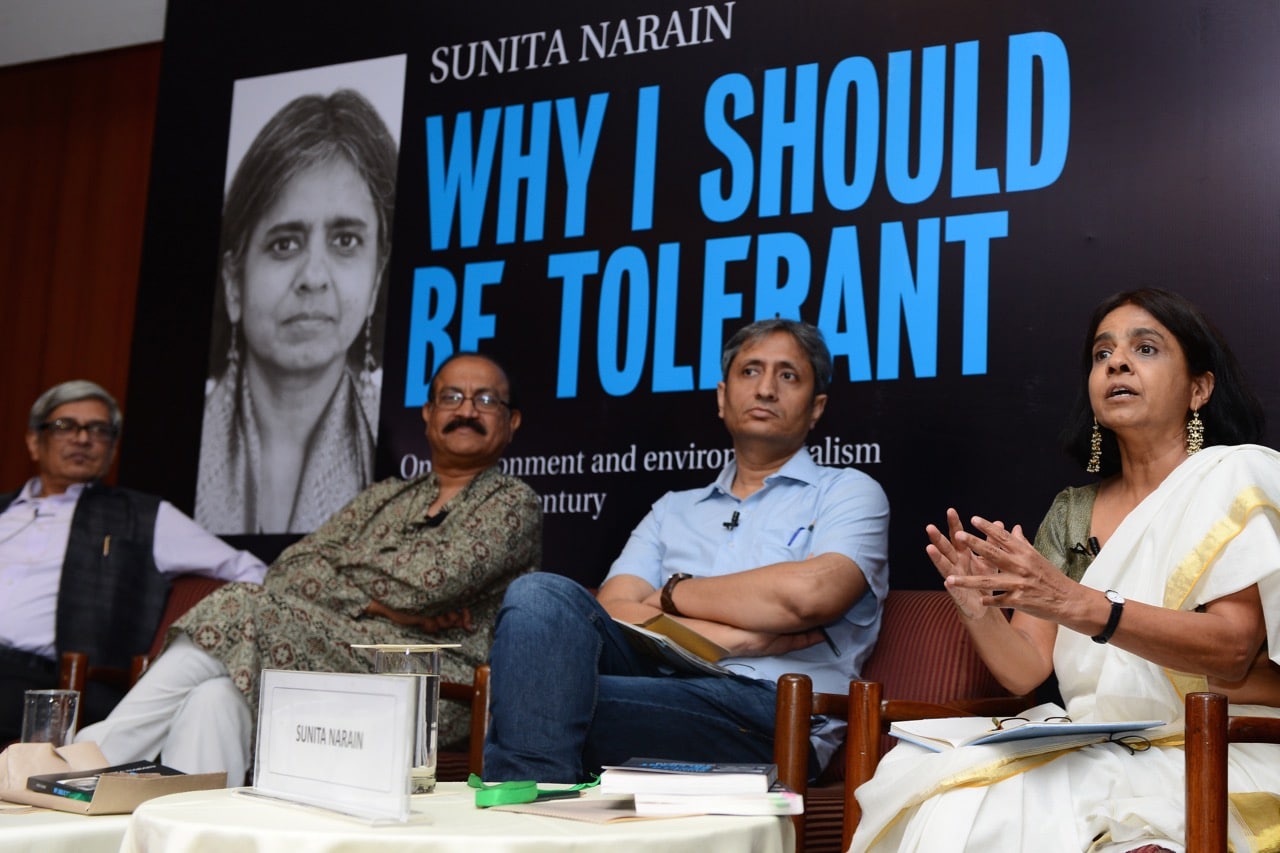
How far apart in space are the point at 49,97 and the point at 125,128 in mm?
428

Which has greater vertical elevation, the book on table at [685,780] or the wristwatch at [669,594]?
the wristwatch at [669,594]

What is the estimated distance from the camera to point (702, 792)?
161 centimetres

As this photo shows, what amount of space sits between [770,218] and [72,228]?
3012mm

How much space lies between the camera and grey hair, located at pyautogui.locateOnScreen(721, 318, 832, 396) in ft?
10.8

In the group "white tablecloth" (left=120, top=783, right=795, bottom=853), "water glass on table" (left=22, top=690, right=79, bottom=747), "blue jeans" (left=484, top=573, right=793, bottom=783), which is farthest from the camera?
"blue jeans" (left=484, top=573, right=793, bottom=783)

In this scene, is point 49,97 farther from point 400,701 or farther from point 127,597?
point 400,701

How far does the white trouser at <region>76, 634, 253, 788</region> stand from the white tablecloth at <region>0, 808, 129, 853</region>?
1.21 metres

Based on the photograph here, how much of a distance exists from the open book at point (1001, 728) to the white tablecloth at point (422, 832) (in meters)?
0.48

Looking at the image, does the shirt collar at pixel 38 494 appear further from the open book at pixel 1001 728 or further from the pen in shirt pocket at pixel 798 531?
the open book at pixel 1001 728

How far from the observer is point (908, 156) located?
3578 millimetres

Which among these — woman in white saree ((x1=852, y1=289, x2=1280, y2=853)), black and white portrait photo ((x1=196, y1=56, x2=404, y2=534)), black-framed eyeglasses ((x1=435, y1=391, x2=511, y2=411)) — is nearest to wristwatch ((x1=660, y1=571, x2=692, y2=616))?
woman in white saree ((x1=852, y1=289, x2=1280, y2=853))

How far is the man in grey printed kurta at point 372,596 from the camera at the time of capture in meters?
3.11

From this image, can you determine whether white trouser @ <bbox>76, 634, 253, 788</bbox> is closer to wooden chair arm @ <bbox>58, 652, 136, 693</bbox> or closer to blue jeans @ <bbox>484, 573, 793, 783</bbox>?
wooden chair arm @ <bbox>58, 652, 136, 693</bbox>

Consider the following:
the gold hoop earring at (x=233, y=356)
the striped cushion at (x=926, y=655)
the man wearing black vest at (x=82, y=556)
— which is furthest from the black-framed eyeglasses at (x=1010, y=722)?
the gold hoop earring at (x=233, y=356)
